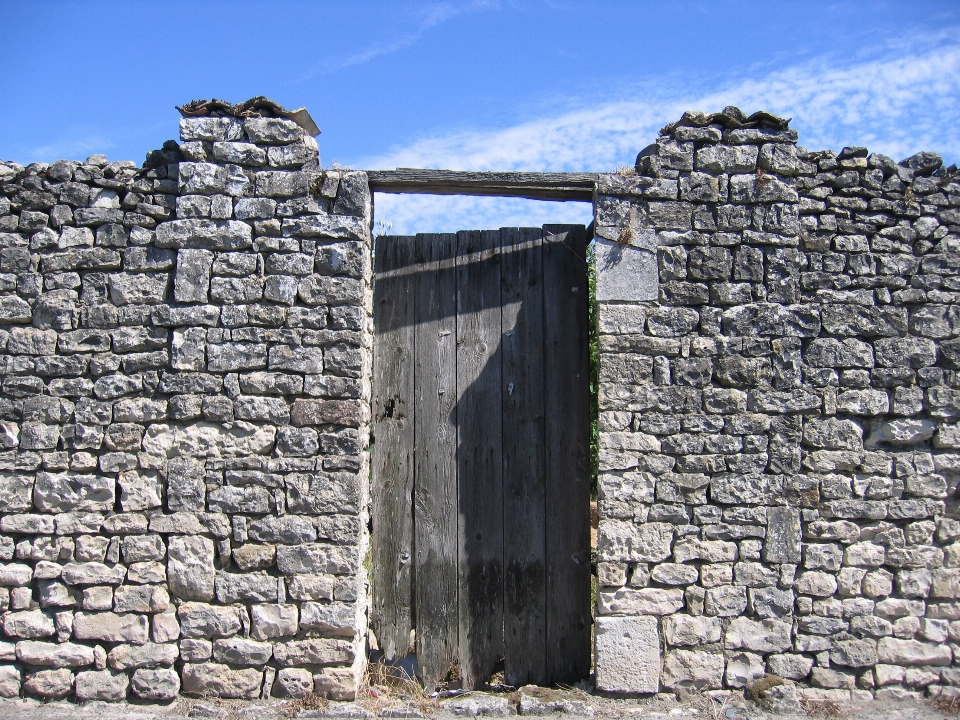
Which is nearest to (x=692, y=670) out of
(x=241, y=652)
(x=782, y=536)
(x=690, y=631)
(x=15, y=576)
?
(x=690, y=631)

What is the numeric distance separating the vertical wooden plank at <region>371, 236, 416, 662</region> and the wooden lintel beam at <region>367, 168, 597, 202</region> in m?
0.40

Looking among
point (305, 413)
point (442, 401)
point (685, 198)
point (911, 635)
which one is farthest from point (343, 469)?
point (911, 635)

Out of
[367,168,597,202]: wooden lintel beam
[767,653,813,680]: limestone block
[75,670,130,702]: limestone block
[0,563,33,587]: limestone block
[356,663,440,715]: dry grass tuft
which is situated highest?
[367,168,597,202]: wooden lintel beam

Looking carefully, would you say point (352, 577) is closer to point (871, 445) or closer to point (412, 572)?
point (412, 572)

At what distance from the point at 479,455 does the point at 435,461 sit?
0.90 ft

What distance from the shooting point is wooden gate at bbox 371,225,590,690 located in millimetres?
4246


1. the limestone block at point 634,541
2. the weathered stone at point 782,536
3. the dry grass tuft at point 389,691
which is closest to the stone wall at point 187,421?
the dry grass tuft at point 389,691

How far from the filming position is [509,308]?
174 inches

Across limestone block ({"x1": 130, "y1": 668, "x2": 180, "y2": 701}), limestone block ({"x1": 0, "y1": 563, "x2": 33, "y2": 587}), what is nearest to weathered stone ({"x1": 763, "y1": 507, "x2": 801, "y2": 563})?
limestone block ({"x1": 130, "y1": 668, "x2": 180, "y2": 701})

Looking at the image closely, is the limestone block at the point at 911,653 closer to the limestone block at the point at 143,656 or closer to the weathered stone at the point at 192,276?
the limestone block at the point at 143,656

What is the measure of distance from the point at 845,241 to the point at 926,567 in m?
1.92

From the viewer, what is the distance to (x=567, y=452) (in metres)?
4.37

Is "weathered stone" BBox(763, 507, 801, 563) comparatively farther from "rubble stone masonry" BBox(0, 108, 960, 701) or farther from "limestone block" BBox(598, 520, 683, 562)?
"limestone block" BBox(598, 520, 683, 562)

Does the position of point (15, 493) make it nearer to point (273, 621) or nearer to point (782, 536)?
point (273, 621)
